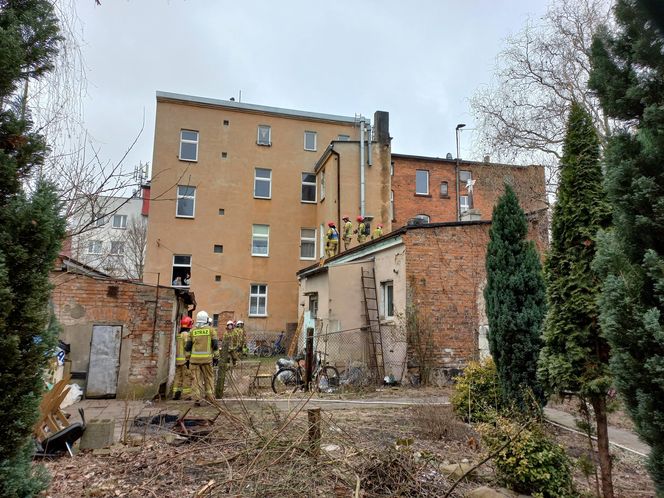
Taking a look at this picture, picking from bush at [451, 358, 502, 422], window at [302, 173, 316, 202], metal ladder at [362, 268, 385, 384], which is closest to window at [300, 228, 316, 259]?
window at [302, 173, 316, 202]

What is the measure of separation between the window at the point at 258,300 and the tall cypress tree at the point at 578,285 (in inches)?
870

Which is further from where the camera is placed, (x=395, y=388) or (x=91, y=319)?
(x=395, y=388)

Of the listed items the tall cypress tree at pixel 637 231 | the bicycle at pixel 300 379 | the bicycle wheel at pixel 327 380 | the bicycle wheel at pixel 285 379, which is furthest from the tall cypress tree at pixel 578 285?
the bicycle wheel at pixel 285 379

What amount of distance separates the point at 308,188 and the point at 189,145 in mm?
7449

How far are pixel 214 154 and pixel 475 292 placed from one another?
18685 mm

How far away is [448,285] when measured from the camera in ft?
44.1

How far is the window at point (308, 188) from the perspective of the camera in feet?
93.2

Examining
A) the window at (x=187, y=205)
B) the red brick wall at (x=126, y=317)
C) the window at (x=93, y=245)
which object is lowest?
the red brick wall at (x=126, y=317)

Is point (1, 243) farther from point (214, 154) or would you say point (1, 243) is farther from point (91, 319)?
point (214, 154)

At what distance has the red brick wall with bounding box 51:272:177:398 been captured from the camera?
10562mm

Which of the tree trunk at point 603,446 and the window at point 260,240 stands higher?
the window at point 260,240

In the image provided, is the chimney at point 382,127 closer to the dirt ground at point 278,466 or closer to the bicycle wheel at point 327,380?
the bicycle wheel at point 327,380

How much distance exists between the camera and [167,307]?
36.6ft

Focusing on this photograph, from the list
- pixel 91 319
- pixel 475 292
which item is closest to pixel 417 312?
pixel 475 292
